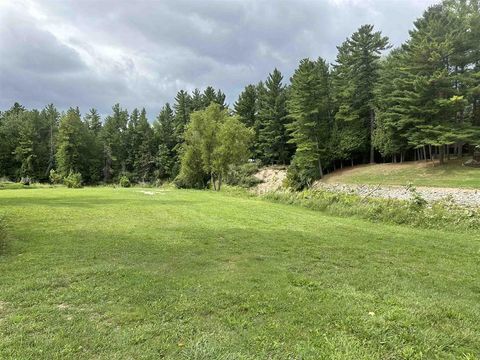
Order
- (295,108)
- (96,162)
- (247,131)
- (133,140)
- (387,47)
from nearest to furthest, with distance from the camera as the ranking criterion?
(247,131) → (387,47) → (295,108) → (96,162) → (133,140)

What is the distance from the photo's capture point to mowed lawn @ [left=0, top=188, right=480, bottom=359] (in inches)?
157

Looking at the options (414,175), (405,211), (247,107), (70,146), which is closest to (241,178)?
(247,107)

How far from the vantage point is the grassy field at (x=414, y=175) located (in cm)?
2855

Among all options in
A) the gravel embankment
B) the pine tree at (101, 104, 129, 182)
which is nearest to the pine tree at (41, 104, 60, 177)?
the pine tree at (101, 104, 129, 182)

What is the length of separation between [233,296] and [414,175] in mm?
32934

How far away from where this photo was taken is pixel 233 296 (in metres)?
5.37

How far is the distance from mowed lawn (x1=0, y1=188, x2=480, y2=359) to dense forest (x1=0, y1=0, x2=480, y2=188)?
26.9 meters

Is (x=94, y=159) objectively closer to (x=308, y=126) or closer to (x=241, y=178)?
(x=241, y=178)

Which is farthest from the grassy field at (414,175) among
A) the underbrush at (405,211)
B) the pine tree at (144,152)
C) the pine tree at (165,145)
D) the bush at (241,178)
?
the pine tree at (144,152)

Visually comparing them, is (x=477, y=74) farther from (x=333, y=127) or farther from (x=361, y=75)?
(x=333, y=127)

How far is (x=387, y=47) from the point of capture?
42.2 metres

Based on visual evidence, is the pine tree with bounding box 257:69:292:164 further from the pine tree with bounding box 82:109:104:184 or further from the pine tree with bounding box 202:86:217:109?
the pine tree with bounding box 82:109:104:184

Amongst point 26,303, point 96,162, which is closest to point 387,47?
point 26,303

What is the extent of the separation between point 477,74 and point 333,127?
61.0ft
